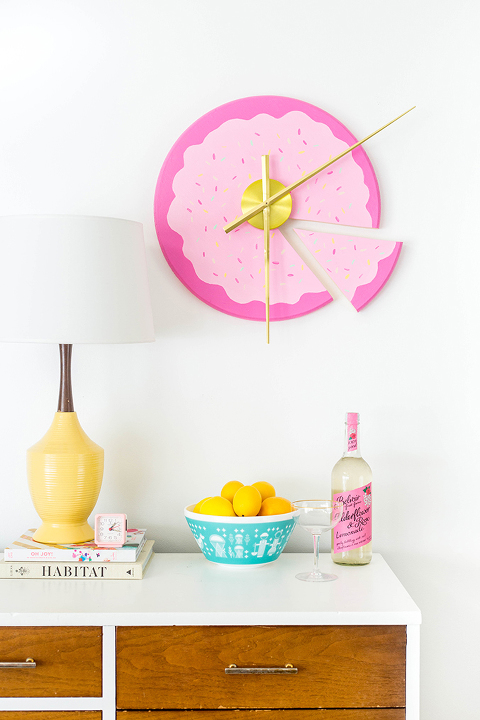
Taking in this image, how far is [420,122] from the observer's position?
1537 mm

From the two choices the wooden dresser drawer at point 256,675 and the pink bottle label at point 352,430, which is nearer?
the wooden dresser drawer at point 256,675

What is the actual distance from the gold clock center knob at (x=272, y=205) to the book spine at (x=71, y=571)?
805 millimetres

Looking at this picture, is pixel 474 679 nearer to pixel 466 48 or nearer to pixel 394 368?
pixel 394 368

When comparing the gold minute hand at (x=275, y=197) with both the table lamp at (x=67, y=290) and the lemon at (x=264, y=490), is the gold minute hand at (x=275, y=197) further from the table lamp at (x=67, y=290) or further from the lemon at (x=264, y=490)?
the lemon at (x=264, y=490)

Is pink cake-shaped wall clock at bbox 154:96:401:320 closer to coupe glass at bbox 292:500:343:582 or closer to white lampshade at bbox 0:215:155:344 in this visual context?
white lampshade at bbox 0:215:155:344

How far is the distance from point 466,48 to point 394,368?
77cm

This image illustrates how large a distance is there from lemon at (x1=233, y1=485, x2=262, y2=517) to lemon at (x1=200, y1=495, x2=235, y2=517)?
0.01m

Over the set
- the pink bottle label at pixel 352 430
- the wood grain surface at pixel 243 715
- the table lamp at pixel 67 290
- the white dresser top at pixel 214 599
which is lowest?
the wood grain surface at pixel 243 715

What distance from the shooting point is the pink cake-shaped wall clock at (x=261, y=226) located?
1.51 m

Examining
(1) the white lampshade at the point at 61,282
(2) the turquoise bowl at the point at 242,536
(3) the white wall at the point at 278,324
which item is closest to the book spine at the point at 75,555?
(2) the turquoise bowl at the point at 242,536

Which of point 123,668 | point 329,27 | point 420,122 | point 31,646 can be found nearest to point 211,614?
point 123,668

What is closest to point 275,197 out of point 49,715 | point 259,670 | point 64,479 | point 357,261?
point 357,261

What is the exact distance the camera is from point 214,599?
45.6 inches

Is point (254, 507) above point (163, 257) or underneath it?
underneath
